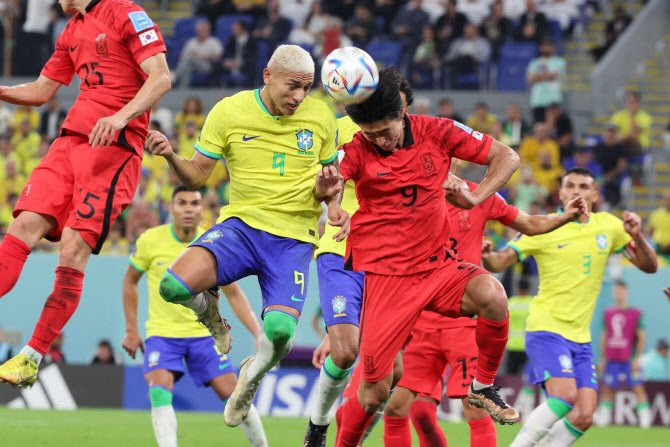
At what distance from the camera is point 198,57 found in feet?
81.9

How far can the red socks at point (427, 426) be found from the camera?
11023 mm

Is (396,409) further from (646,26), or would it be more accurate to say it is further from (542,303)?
(646,26)

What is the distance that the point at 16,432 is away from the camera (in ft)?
49.1

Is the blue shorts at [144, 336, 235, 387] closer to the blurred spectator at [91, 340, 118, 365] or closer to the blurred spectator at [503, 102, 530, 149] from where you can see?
the blurred spectator at [91, 340, 118, 365]

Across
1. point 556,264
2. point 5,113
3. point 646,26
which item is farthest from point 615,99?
point 556,264

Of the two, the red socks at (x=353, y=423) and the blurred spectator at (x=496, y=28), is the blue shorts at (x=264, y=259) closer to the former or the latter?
the red socks at (x=353, y=423)

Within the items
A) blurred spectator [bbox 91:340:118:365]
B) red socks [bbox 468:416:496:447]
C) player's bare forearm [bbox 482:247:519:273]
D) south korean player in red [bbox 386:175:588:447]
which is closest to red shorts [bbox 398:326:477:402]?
south korean player in red [bbox 386:175:588:447]

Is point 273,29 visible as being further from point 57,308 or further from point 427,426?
point 57,308

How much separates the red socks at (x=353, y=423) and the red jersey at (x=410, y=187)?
1086mm

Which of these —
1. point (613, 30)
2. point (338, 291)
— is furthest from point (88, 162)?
point (613, 30)

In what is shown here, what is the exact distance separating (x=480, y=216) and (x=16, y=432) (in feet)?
22.0

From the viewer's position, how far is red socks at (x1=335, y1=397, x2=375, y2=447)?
9.80 m

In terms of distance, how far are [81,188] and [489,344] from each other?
10.3ft

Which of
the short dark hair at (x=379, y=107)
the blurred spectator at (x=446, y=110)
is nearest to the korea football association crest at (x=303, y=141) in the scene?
the short dark hair at (x=379, y=107)
